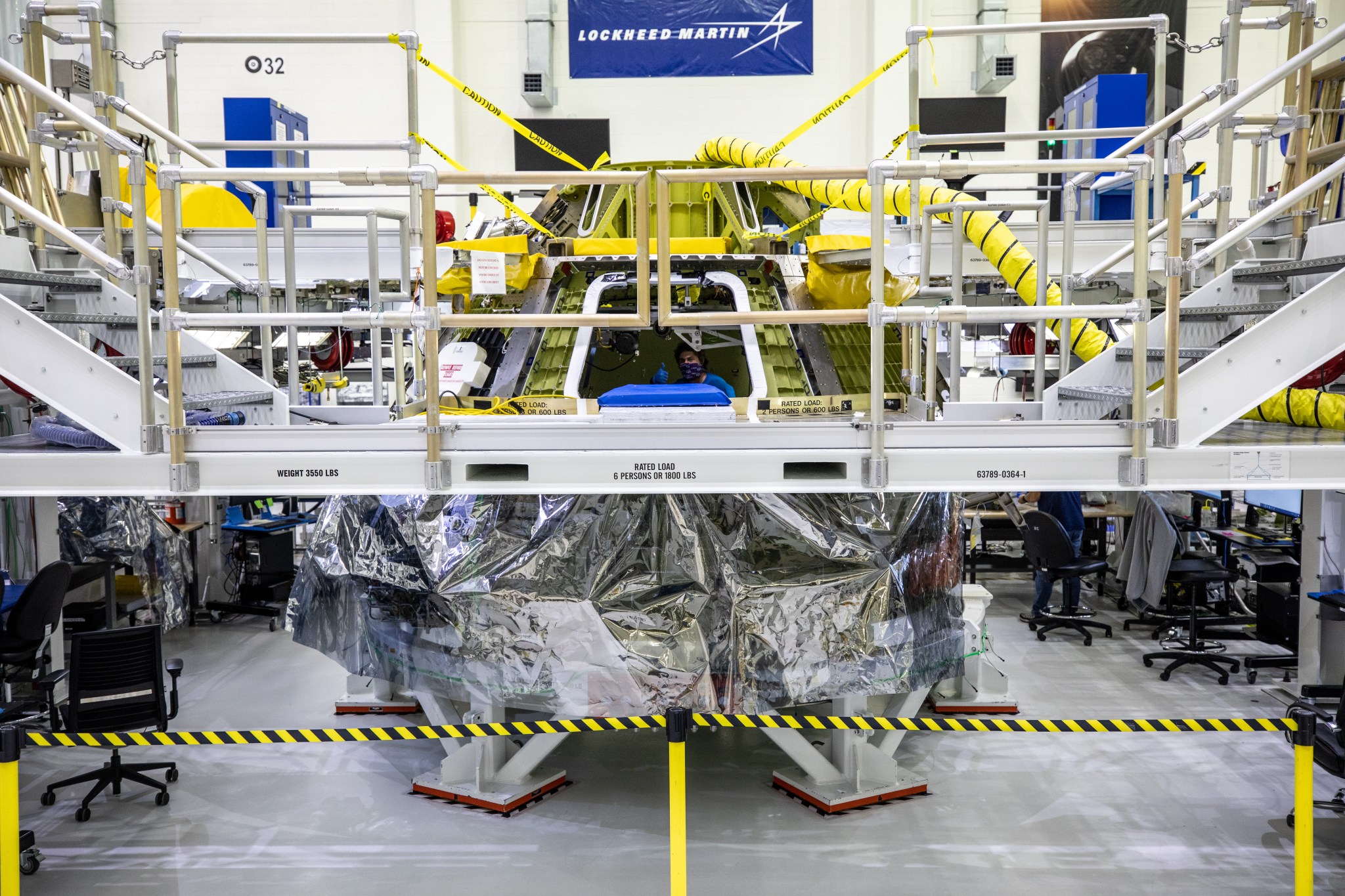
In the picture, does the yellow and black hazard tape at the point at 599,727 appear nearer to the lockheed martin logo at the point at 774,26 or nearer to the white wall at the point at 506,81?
the white wall at the point at 506,81

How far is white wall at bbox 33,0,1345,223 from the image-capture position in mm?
14594

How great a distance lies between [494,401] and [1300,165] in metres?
4.00

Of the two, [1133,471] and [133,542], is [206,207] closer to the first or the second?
[133,542]

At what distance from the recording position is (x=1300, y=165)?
17.1 ft

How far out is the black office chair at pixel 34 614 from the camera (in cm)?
601

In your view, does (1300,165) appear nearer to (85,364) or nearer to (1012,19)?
(85,364)

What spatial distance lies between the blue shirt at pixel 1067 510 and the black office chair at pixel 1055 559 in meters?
0.55

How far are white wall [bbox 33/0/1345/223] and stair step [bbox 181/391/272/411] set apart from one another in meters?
10.1

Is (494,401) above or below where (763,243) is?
below

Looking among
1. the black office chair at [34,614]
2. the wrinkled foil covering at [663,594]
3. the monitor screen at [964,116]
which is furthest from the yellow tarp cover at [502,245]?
the monitor screen at [964,116]

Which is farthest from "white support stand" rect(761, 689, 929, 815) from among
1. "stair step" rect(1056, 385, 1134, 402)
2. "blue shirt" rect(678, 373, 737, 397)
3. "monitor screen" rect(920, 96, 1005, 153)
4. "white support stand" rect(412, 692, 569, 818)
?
"monitor screen" rect(920, 96, 1005, 153)

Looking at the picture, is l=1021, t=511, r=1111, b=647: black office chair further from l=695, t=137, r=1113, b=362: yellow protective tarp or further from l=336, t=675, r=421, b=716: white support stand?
l=336, t=675, r=421, b=716: white support stand

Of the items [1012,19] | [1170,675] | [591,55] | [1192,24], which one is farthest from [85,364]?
[1192,24]

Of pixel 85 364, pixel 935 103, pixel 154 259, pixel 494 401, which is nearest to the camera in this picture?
pixel 85 364
